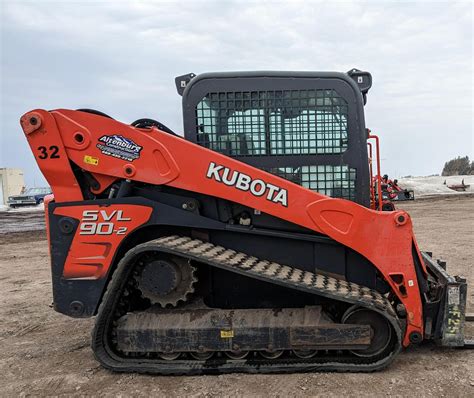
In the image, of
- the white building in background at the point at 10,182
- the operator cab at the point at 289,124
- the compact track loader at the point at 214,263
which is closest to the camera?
the compact track loader at the point at 214,263

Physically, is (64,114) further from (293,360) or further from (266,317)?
(293,360)

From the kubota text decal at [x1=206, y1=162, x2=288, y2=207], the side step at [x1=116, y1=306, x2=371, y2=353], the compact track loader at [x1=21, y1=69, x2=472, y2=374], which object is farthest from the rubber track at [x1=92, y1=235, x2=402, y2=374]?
the kubota text decal at [x1=206, y1=162, x2=288, y2=207]

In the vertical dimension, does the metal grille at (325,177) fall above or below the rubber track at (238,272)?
above

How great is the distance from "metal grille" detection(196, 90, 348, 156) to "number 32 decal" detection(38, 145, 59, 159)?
1.29 metres

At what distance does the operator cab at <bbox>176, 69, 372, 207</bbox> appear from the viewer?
4.16 meters

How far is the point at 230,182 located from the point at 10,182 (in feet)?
169

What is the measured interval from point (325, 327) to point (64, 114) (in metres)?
2.86

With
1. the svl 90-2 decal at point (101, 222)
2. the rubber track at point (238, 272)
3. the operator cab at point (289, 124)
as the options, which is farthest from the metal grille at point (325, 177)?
the svl 90-2 decal at point (101, 222)

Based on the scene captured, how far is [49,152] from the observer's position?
381cm

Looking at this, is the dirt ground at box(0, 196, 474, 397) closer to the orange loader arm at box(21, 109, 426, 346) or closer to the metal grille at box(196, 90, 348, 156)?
the orange loader arm at box(21, 109, 426, 346)

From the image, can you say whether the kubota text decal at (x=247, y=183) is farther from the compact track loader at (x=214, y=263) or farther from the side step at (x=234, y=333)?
the side step at (x=234, y=333)

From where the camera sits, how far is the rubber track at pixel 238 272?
3.50 meters

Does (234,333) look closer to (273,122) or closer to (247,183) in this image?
(247,183)

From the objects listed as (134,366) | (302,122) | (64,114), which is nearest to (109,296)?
(134,366)
